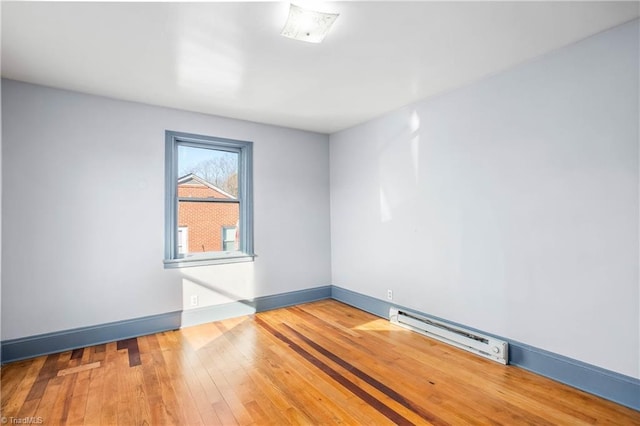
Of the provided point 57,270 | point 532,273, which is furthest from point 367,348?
point 57,270

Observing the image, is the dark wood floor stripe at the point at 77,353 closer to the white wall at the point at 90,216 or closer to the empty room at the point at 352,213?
the empty room at the point at 352,213

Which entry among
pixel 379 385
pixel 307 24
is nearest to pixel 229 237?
pixel 379 385

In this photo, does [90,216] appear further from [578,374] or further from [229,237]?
[578,374]

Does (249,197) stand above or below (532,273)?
above

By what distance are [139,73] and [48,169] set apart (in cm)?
132

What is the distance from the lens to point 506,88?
9.04ft

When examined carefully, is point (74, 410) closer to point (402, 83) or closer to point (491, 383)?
point (491, 383)

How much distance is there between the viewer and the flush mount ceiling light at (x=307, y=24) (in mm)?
1956

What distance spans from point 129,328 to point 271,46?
10.3ft

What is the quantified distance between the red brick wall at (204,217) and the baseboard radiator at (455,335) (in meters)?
2.37

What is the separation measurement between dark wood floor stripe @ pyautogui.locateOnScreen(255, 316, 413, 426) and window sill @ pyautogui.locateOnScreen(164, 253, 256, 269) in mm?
1105

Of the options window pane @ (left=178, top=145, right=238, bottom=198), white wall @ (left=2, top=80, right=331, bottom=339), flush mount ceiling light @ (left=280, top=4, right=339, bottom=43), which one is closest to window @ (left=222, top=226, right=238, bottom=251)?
white wall @ (left=2, top=80, right=331, bottom=339)

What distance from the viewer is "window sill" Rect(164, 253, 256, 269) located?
3650 mm

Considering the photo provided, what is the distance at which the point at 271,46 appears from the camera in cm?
236
